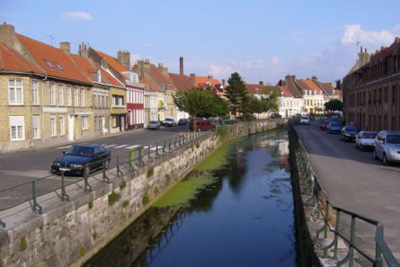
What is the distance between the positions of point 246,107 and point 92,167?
6633cm

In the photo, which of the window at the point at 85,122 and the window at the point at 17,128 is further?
the window at the point at 85,122

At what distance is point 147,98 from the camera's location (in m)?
66.2

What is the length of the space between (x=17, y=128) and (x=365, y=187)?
24.2 metres

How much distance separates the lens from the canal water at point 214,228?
44.1 ft

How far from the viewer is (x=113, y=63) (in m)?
57.9

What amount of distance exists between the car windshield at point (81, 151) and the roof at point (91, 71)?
27.1 meters

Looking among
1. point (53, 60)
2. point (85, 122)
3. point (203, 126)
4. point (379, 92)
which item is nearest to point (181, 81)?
point (203, 126)

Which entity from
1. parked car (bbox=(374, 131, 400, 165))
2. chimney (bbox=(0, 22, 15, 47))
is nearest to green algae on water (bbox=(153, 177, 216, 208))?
parked car (bbox=(374, 131, 400, 165))

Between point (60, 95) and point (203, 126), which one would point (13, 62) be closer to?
point (60, 95)

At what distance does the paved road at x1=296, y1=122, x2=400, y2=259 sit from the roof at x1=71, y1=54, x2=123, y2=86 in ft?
89.9

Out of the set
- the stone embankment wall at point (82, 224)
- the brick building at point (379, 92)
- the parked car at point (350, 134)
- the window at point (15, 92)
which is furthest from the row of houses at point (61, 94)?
the brick building at point (379, 92)

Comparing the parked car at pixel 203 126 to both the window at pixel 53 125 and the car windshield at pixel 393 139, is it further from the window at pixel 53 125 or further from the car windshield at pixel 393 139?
the car windshield at pixel 393 139

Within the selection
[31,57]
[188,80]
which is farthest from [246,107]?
[31,57]

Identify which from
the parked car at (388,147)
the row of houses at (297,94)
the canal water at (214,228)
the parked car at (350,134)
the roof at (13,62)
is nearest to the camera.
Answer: the canal water at (214,228)
